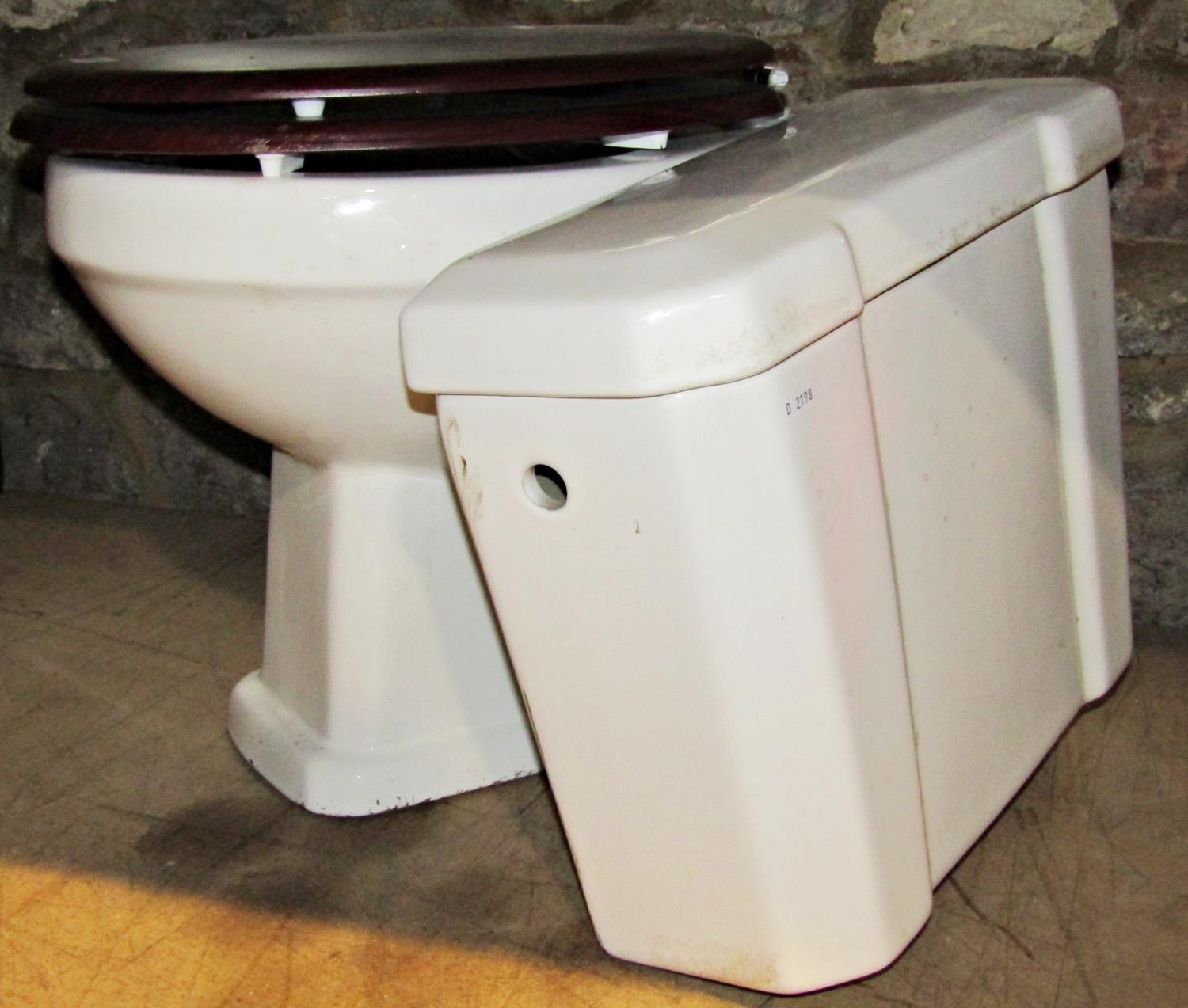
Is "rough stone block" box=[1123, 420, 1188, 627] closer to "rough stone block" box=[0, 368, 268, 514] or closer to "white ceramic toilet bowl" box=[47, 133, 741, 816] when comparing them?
"white ceramic toilet bowl" box=[47, 133, 741, 816]

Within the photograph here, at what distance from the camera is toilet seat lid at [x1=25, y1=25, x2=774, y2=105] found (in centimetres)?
77

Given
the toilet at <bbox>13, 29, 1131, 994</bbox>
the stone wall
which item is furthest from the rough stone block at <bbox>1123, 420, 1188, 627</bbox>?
the toilet at <bbox>13, 29, 1131, 994</bbox>

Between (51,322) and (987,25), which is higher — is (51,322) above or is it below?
below

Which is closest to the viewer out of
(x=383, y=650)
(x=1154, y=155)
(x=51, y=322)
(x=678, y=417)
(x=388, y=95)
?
(x=678, y=417)

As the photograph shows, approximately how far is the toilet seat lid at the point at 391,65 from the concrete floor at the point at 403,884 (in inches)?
20.8

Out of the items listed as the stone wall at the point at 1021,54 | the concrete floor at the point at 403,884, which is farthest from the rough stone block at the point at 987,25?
the concrete floor at the point at 403,884

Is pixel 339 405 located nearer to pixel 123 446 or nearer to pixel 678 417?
pixel 678 417

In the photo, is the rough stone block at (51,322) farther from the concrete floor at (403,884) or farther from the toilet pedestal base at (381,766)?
the toilet pedestal base at (381,766)

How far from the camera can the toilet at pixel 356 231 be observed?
→ 2.63ft

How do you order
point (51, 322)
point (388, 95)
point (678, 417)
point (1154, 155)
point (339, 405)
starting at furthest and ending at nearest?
1. point (51, 322)
2. point (1154, 155)
3. point (339, 405)
4. point (388, 95)
5. point (678, 417)

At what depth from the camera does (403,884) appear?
0.98 metres

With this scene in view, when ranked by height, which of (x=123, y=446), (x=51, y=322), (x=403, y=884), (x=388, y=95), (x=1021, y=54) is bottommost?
(x=403, y=884)

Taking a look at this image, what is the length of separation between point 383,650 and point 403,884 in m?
0.17

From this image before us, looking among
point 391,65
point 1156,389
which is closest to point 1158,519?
point 1156,389
